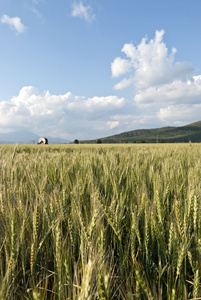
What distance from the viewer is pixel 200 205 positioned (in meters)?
0.91

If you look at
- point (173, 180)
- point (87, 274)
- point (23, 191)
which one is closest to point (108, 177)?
point (173, 180)

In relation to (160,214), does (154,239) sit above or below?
below

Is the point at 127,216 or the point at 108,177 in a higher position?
the point at 108,177

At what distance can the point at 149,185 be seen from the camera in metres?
1.46

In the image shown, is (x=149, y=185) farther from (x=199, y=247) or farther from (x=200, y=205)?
(x=199, y=247)

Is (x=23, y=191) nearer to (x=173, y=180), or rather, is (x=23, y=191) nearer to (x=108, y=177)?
(x=108, y=177)

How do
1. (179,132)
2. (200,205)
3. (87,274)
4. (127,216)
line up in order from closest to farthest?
(87,274) → (200,205) → (127,216) → (179,132)

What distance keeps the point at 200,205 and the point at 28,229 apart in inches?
30.2

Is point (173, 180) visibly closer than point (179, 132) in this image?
Yes

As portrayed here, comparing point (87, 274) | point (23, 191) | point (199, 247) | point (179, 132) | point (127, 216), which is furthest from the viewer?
point (179, 132)

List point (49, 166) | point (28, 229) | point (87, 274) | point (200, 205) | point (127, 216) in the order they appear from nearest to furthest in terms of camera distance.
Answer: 1. point (87, 274)
2. point (28, 229)
3. point (200, 205)
4. point (127, 216)
5. point (49, 166)

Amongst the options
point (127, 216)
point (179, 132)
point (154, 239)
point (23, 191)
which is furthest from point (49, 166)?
point (179, 132)

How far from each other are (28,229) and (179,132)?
18718 centimetres

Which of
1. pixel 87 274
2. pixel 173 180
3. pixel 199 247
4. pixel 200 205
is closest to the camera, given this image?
pixel 87 274
